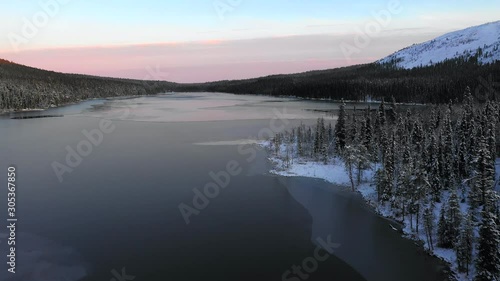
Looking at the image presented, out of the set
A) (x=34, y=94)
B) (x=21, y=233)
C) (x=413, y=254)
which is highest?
(x=34, y=94)

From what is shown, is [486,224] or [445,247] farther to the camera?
[445,247]

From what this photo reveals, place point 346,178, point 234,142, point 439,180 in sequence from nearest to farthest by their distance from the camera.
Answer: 1. point 439,180
2. point 346,178
3. point 234,142

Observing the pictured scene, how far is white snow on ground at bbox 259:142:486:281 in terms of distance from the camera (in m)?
35.2

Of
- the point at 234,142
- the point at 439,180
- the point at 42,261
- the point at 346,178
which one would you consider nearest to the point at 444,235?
the point at 439,180

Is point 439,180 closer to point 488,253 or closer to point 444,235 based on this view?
point 444,235

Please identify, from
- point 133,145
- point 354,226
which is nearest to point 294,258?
point 354,226

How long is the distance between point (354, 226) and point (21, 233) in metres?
34.9

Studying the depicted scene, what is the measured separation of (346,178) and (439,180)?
14.5 metres

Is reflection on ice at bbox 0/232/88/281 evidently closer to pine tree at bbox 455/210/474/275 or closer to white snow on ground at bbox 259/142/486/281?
pine tree at bbox 455/210/474/275

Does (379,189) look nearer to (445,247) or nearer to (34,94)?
(445,247)

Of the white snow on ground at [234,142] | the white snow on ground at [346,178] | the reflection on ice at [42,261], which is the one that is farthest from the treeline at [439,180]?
the reflection on ice at [42,261]

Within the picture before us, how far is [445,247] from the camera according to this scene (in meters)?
35.3

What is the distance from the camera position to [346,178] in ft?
194

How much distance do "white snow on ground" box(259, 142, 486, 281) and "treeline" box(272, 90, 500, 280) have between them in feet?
1.73
